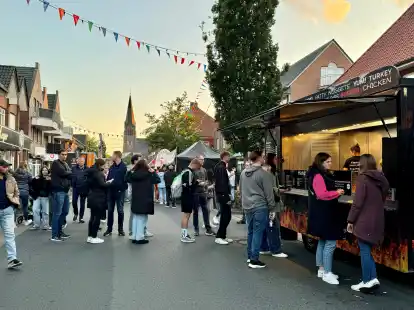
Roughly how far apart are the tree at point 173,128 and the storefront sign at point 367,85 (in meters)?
A: 39.5

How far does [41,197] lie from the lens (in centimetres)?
1096

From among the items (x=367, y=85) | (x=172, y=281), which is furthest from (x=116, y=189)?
(x=367, y=85)

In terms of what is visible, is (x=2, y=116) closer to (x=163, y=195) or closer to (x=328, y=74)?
(x=163, y=195)

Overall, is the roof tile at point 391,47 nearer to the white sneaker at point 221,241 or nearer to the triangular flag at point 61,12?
the triangular flag at point 61,12

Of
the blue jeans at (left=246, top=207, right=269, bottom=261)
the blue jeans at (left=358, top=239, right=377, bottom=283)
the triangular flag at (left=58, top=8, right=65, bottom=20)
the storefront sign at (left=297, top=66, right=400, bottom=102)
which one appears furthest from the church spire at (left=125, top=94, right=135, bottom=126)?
the blue jeans at (left=358, top=239, right=377, bottom=283)

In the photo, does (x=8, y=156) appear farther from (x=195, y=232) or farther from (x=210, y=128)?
(x=210, y=128)

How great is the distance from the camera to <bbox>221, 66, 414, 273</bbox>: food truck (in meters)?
5.62

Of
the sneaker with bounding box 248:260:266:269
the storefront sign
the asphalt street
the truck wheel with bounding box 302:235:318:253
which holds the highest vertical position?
the storefront sign

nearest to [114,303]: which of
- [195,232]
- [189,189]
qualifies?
[189,189]

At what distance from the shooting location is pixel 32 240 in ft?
31.7

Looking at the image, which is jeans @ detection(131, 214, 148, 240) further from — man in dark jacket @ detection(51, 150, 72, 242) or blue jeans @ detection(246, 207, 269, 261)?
blue jeans @ detection(246, 207, 269, 261)

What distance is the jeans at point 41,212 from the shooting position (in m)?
11.1

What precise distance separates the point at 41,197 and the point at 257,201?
6.10m

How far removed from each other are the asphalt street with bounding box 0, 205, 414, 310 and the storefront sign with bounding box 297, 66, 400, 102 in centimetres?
254
